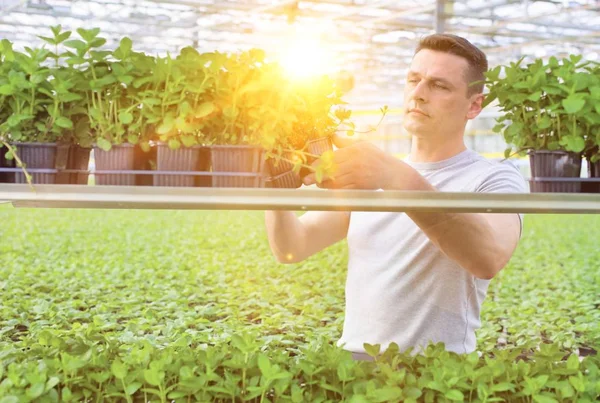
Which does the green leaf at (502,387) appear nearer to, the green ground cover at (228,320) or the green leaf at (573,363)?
the green ground cover at (228,320)

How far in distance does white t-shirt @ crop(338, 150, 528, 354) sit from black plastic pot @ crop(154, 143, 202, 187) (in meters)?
0.89

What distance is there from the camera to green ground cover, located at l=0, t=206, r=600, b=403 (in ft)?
5.55

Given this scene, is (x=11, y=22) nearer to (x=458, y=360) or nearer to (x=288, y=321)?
(x=288, y=321)

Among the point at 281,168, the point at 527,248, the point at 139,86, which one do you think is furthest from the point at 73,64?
the point at 527,248

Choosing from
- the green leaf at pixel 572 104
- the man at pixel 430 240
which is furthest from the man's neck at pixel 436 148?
the green leaf at pixel 572 104

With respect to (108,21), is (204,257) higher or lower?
lower

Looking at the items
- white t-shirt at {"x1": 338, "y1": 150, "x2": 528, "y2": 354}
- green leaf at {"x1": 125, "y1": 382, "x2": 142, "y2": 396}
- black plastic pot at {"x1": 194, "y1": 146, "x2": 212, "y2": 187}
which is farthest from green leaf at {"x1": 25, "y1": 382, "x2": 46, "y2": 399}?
white t-shirt at {"x1": 338, "y1": 150, "x2": 528, "y2": 354}

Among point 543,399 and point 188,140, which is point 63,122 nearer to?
point 188,140

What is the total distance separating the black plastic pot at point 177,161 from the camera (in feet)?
5.31

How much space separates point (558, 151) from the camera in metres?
1.84

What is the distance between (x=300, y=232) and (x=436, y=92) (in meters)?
0.67

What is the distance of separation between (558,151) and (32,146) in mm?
1227

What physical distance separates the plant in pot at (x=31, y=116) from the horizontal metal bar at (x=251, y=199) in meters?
0.19

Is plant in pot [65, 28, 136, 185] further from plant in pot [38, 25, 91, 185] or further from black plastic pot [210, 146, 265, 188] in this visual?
black plastic pot [210, 146, 265, 188]
